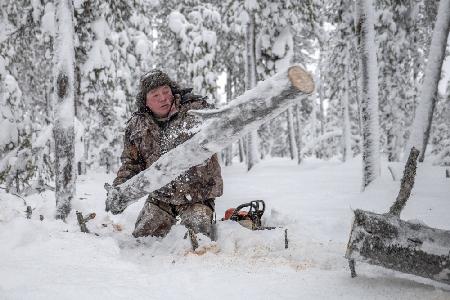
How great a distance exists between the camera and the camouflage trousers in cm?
422

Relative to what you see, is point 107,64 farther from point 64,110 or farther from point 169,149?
point 169,149

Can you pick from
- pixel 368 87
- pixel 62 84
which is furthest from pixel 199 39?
pixel 62 84

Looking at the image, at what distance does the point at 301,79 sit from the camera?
2.88 metres

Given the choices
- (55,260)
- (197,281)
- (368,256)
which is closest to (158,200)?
(55,260)

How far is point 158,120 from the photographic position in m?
4.54

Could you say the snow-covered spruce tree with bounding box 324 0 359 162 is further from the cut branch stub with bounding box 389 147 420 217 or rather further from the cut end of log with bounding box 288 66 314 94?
the cut branch stub with bounding box 389 147 420 217

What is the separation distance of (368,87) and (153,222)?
181 inches

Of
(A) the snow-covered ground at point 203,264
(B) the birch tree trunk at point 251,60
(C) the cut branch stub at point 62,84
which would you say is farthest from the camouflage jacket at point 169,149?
(B) the birch tree trunk at point 251,60

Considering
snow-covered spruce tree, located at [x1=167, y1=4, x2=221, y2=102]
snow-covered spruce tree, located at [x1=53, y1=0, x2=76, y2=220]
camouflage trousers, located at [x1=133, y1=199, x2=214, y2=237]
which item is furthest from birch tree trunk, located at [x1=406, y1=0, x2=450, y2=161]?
snow-covered spruce tree, located at [x1=167, y1=4, x2=221, y2=102]

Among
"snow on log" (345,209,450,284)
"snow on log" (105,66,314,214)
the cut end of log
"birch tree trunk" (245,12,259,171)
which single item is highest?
"birch tree trunk" (245,12,259,171)

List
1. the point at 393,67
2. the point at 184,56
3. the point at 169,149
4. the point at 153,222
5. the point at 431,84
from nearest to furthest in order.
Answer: the point at 169,149 → the point at 153,222 → the point at 431,84 → the point at 393,67 → the point at 184,56

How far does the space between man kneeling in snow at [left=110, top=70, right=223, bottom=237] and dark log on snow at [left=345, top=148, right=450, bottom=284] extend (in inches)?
84.3

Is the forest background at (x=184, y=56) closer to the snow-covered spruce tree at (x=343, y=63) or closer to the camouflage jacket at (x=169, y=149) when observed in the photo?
the snow-covered spruce tree at (x=343, y=63)

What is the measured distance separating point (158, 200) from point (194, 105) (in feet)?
4.23
